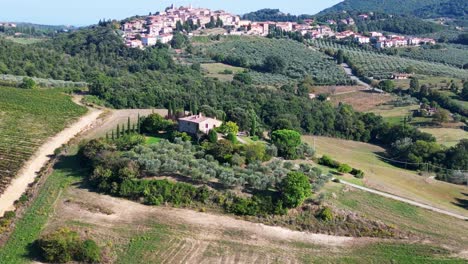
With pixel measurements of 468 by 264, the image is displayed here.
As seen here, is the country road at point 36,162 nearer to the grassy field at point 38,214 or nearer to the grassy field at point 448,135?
the grassy field at point 38,214

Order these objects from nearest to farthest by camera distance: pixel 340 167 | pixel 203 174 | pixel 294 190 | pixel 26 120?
1. pixel 294 190
2. pixel 203 174
3. pixel 340 167
4. pixel 26 120

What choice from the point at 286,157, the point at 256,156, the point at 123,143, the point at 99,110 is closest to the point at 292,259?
the point at 256,156

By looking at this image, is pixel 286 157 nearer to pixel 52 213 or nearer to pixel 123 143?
pixel 123 143

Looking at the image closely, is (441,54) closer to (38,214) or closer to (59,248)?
(38,214)

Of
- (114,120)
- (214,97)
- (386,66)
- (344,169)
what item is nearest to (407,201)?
(344,169)

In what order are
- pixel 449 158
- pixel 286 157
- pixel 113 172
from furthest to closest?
pixel 449 158 < pixel 286 157 < pixel 113 172

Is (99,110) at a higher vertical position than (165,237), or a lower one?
higher
